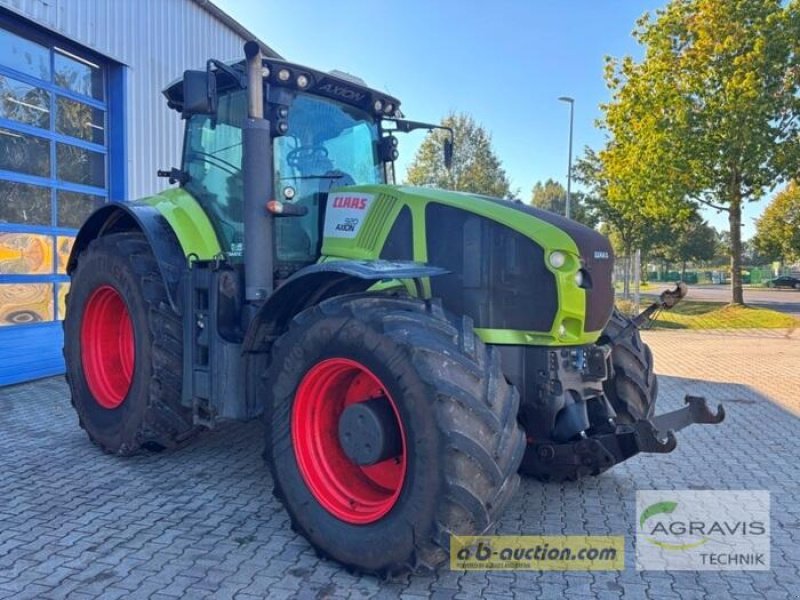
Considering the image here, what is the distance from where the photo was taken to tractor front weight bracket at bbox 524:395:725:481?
3.32 meters

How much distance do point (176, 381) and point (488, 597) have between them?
8.72 feet

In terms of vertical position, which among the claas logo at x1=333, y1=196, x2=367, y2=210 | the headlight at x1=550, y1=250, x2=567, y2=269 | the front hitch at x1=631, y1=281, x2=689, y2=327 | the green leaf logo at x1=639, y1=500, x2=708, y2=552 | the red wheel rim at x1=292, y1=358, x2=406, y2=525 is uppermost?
the claas logo at x1=333, y1=196, x2=367, y2=210

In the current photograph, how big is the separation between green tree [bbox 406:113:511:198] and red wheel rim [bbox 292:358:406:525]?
23226 mm

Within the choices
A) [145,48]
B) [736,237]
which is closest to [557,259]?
[145,48]

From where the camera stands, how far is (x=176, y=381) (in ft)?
15.0

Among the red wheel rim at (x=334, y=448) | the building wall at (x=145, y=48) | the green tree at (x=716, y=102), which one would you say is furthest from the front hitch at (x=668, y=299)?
the green tree at (x=716, y=102)

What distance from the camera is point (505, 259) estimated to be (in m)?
3.54

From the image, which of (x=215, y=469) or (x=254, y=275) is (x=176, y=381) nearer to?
(x=215, y=469)

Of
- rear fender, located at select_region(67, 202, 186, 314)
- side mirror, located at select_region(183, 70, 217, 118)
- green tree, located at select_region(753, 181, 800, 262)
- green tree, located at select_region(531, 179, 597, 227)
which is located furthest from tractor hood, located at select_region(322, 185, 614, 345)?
green tree, located at select_region(753, 181, 800, 262)

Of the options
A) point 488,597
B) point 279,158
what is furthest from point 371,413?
point 279,158

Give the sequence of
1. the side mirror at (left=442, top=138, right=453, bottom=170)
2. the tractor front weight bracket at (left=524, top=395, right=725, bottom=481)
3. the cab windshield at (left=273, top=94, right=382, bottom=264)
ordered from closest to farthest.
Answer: the tractor front weight bracket at (left=524, top=395, right=725, bottom=481)
the cab windshield at (left=273, top=94, right=382, bottom=264)
the side mirror at (left=442, top=138, right=453, bottom=170)

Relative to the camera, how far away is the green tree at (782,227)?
39812 mm

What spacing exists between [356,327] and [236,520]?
5.11 ft

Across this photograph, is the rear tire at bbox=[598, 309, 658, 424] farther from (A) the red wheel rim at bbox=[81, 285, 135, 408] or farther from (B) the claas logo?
(A) the red wheel rim at bbox=[81, 285, 135, 408]
